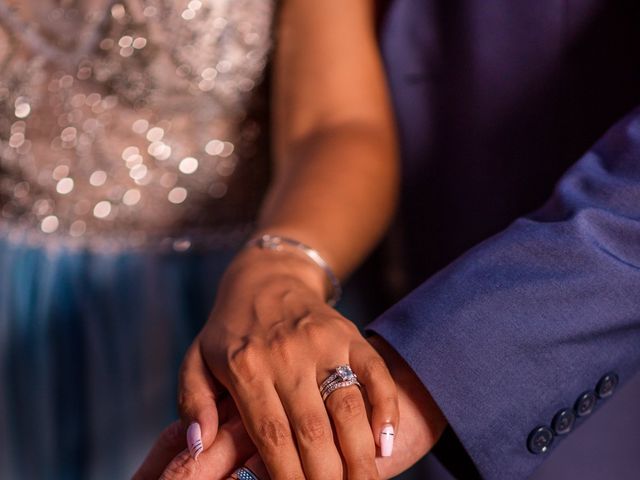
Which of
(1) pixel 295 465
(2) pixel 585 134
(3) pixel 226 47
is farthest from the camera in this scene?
(3) pixel 226 47

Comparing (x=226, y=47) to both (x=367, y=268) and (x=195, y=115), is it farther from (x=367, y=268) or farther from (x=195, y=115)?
(x=367, y=268)

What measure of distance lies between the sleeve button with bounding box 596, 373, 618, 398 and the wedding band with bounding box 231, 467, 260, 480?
265 millimetres

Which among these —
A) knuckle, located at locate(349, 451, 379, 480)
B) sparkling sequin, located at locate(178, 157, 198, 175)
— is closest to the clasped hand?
knuckle, located at locate(349, 451, 379, 480)

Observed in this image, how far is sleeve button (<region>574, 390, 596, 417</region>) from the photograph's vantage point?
64cm

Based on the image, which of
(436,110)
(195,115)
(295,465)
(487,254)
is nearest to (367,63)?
(436,110)

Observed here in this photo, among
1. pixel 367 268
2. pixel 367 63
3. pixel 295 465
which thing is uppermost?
pixel 367 63

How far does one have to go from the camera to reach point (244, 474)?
1.99 ft

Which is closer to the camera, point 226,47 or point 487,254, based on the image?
point 487,254

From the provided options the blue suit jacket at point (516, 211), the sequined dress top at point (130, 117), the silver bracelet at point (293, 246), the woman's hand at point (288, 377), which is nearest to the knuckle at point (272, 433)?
the woman's hand at point (288, 377)

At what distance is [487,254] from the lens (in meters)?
0.64

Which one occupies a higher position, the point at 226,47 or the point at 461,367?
the point at 226,47

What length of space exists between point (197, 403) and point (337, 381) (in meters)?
0.11

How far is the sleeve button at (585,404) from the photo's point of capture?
0.64m

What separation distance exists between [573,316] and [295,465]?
22 cm
